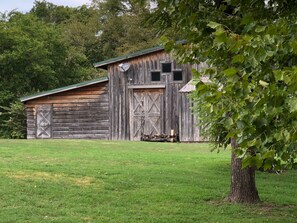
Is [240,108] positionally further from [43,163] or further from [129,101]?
[129,101]

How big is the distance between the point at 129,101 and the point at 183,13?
70.8 feet

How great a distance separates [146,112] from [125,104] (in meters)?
1.34

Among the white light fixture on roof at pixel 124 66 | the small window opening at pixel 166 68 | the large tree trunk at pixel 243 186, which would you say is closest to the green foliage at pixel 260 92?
the large tree trunk at pixel 243 186

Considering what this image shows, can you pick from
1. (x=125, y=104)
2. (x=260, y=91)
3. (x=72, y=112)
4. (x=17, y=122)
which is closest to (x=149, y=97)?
(x=125, y=104)

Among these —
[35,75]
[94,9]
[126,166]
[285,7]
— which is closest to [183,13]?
[285,7]

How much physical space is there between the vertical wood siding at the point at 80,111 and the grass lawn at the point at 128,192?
13.3 m

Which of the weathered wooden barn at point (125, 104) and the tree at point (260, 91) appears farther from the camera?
the weathered wooden barn at point (125, 104)

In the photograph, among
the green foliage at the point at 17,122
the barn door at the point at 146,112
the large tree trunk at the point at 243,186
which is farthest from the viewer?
the green foliage at the point at 17,122

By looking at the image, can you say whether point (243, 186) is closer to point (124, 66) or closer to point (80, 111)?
point (124, 66)

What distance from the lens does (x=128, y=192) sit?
938 centimetres

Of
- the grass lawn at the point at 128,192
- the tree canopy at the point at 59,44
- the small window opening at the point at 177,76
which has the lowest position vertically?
the grass lawn at the point at 128,192

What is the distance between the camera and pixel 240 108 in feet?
11.0

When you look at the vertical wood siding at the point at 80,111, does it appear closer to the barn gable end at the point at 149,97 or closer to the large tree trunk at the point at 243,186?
the barn gable end at the point at 149,97

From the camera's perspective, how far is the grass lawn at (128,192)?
24.7 feet
